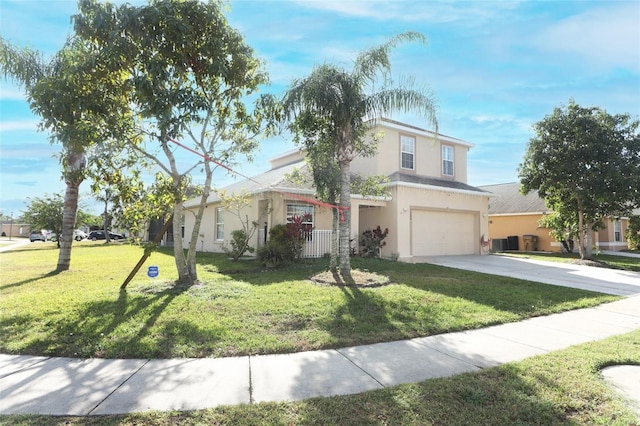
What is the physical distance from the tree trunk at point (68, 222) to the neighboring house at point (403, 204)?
20.8 feet

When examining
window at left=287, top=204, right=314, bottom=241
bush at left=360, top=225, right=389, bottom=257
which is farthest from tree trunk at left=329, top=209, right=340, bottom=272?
bush at left=360, top=225, right=389, bottom=257

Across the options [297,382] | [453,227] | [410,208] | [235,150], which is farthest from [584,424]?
[453,227]

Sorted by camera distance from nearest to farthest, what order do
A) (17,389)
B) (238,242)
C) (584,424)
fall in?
(584,424) < (17,389) < (238,242)

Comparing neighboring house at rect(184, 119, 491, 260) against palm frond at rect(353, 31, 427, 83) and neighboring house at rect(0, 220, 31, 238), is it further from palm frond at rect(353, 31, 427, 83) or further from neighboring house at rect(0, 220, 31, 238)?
neighboring house at rect(0, 220, 31, 238)

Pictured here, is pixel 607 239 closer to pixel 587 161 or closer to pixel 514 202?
pixel 514 202

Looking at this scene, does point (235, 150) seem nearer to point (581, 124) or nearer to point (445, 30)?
point (445, 30)

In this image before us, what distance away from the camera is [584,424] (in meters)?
3.13

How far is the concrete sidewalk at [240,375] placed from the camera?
3.45 m

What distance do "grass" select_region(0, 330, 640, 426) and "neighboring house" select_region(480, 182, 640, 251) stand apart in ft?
74.5

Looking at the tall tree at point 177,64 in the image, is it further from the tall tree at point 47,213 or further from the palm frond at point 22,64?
the tall tree at point 47,213

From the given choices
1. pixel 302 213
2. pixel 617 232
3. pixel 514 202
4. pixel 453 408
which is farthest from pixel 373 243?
pixel 617 232

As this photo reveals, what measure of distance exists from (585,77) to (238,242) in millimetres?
13586

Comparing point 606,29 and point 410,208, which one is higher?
point 606,29

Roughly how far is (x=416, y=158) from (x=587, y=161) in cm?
720
